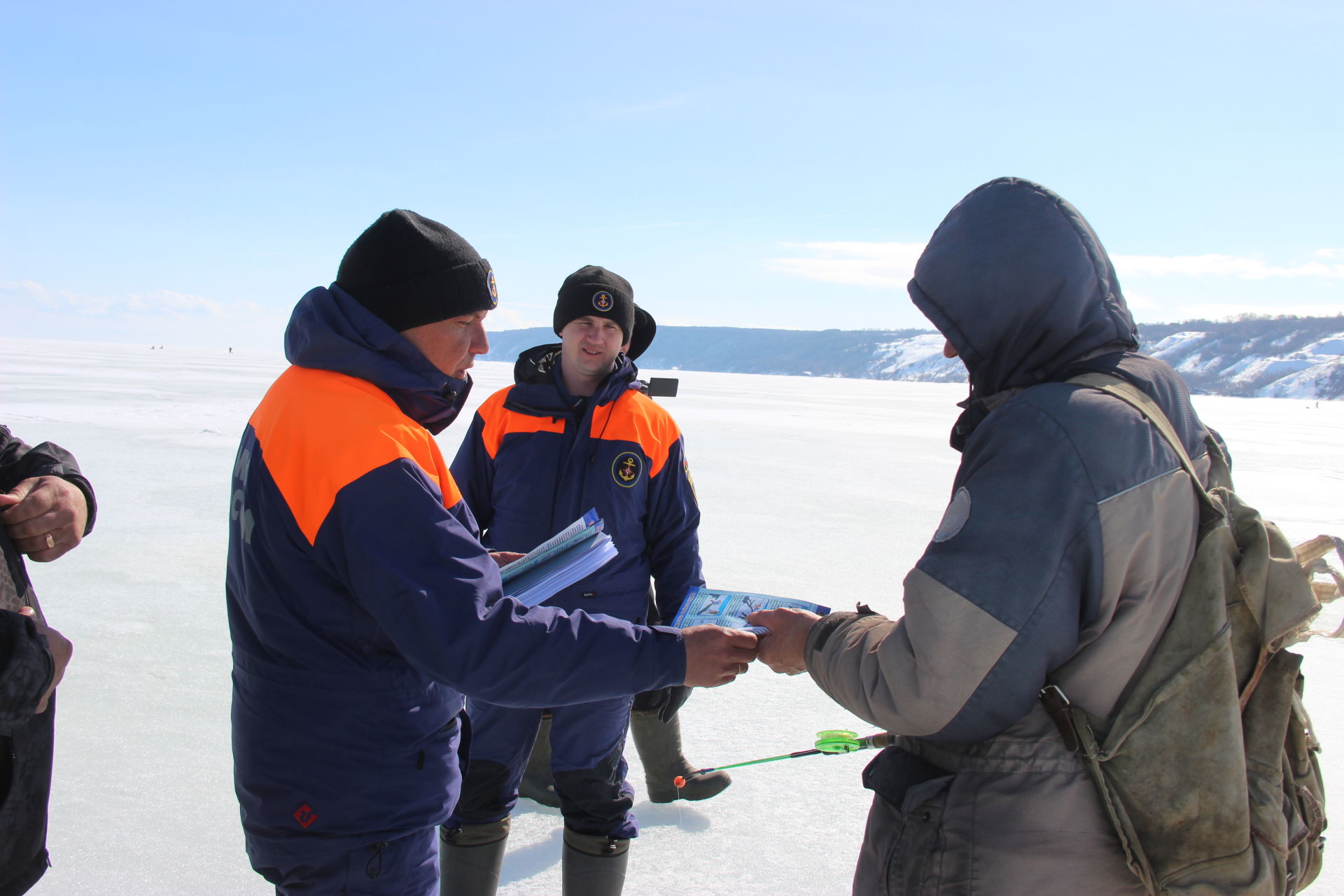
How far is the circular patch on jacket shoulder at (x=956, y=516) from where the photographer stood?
1.27 metres

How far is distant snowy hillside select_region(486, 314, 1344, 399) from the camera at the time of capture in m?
94.4

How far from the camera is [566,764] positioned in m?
2.42

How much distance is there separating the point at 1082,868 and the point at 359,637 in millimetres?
1142

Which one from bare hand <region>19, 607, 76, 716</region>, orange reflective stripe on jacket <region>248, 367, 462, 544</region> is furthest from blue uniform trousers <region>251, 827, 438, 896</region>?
orange reflective stripe on jacket <region>248, 367, 462, 544</region>

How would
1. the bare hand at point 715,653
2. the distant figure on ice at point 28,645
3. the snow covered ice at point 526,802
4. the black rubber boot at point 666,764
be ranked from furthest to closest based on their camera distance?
the black rubber boot at point 666,764
the snow covered ice at point 526,802
the bare hand at point 715,653
the distant figure on ice at point 28,645

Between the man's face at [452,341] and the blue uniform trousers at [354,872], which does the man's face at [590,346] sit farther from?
the blue uniform trousers at [354,872]

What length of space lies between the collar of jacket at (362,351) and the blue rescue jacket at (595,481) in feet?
3.40

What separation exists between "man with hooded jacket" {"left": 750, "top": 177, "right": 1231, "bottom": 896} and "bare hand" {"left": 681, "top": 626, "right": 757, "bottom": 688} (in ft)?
0.86

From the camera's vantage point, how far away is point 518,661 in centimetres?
141

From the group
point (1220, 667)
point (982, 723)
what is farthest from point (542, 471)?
point (1220, 667)

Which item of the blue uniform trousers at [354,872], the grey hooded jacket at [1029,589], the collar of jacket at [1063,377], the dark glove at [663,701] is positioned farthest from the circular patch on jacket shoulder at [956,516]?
the dark glove at [663,701]

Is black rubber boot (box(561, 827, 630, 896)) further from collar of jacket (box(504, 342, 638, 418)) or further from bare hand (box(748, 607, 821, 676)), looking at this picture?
collar of jacket (box(504, 342, 638, 418))

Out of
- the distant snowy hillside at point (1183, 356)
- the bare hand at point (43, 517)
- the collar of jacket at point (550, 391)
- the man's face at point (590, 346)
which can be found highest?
the man's face at point (590, 346)

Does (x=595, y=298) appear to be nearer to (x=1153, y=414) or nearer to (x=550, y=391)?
(x=550, y=391)
